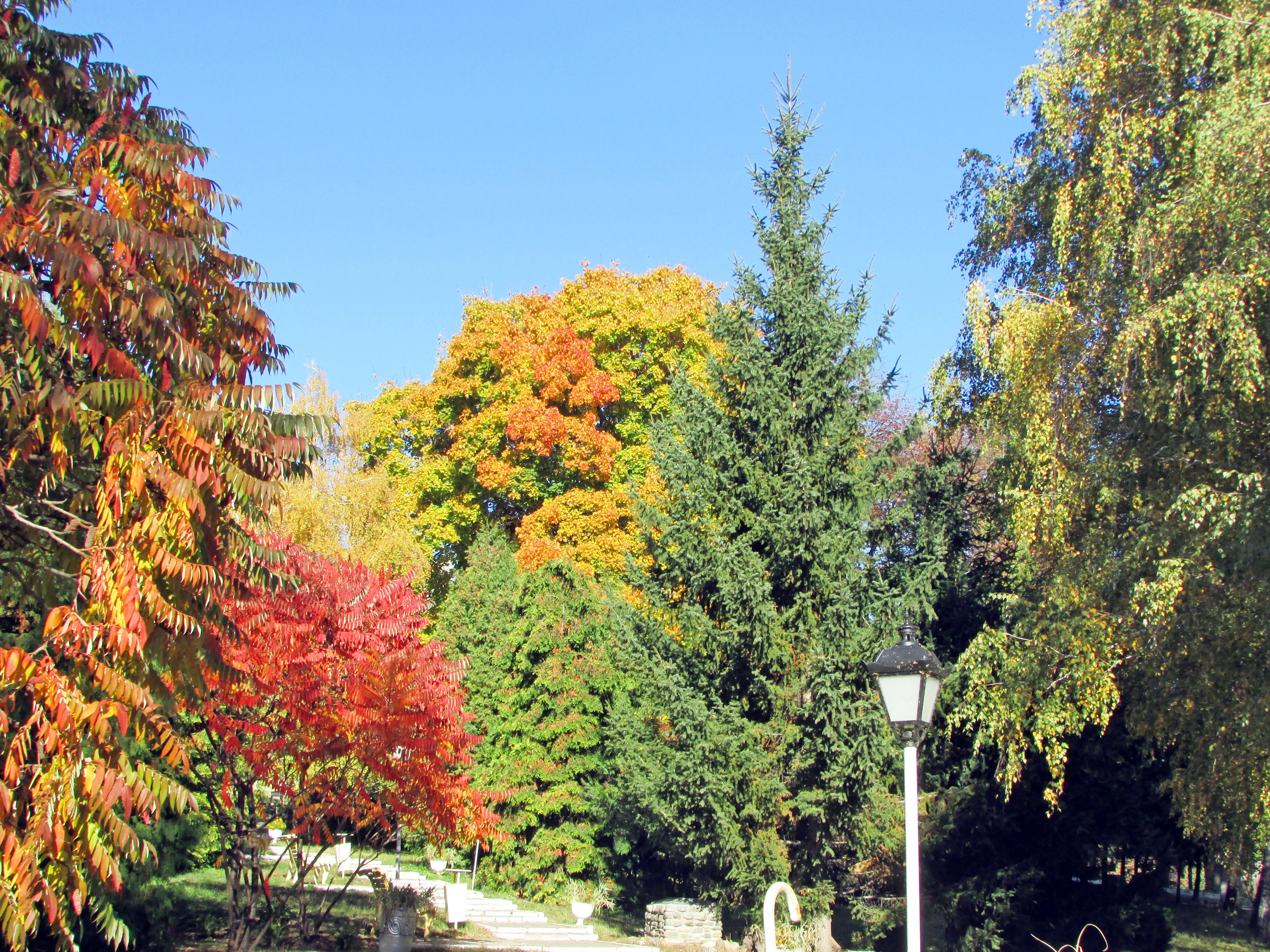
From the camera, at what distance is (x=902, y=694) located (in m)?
6.56

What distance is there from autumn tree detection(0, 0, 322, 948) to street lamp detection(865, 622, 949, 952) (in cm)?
415

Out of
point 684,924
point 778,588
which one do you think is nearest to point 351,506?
point 684,924

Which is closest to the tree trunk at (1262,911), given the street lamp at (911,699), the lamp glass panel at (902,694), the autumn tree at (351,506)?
the street lamp at (911,699)

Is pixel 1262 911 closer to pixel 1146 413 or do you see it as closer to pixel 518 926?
pixel 518 926

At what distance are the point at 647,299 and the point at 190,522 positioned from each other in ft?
72.1

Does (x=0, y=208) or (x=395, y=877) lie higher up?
(x=0, y=208)

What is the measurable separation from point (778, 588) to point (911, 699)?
839 centimetres

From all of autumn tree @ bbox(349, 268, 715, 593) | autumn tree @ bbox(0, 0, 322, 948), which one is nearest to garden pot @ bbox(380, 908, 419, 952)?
autumn tree @ bbox(0, 0, 322, 948)

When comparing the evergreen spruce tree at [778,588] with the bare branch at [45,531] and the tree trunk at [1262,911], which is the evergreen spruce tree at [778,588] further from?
the tree trunk at [1262,911]

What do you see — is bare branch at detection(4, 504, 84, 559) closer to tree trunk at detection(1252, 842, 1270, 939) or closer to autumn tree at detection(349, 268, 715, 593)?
autumn tree at detection(349, 268, 715, 593)

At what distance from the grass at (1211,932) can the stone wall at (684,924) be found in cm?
710

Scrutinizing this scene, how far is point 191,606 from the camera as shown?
21.4ft

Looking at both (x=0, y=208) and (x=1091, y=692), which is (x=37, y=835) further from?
(x=1091, y=692)

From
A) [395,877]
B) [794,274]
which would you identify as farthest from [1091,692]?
[395,877]
